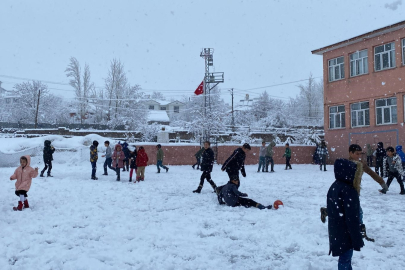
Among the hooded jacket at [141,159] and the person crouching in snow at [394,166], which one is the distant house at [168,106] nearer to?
the hooded jacket at [141,159]

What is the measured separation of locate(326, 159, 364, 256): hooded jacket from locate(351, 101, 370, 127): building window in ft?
78.3

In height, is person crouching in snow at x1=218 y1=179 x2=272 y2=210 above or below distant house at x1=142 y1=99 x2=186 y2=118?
below

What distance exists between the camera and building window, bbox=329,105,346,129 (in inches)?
1081

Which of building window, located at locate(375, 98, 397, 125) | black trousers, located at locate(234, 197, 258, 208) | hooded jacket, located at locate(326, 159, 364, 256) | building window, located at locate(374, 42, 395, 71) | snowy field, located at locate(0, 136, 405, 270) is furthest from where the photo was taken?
building window, located at locate(375, 98, 397, 125)

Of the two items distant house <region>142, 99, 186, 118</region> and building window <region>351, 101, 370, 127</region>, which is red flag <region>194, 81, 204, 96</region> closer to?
building window <region>351, 101, 370, 127</region>

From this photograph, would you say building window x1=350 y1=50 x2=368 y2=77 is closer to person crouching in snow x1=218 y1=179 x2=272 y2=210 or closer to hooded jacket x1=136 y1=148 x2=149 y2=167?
hooded jacket x1=136 y1=148 x2=149 y2=167

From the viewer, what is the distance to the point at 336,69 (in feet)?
91.1

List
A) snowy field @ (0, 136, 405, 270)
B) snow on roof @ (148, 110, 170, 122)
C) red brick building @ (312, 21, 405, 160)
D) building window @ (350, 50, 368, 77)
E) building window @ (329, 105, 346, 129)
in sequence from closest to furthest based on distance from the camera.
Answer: snowy field @ (0, 136, 405, 270), red brick building @ (312, 21, 405, 160), building window @ (350, 50, 368, 77), building window @ (329, 105, 346, 129), snow on roof @ (148, 110, 170, 122)

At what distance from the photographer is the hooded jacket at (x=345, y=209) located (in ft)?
12.3

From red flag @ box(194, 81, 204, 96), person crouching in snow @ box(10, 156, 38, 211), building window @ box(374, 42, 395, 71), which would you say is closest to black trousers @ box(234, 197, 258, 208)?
person crouching in snow @ box(10, 156, 38, 211)

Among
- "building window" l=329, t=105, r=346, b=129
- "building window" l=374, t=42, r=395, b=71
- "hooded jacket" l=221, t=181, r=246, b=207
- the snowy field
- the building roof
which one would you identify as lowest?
the snowy field

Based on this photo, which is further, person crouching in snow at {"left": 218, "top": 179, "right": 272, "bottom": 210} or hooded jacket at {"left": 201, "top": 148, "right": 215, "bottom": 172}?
hooded jacket at {"left": 201, "top": 148, "right": 215, "bottom": 172}

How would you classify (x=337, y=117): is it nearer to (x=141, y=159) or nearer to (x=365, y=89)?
(x=365, y=89)

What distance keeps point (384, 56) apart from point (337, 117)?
5986 mm
